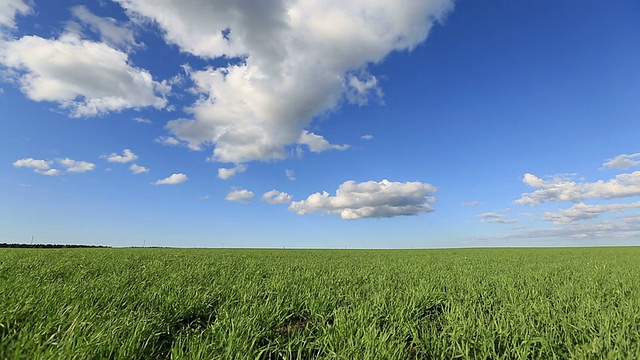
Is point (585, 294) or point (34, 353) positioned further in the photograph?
point (585, 294)

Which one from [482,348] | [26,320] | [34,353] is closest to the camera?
[34,353]

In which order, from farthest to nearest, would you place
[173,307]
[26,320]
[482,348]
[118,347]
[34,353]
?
[173,307], [26,320], [482,348], [118,347], [34,353]

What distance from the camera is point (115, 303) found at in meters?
5.67

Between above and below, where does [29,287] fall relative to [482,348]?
above

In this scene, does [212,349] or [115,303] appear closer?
[212,349]

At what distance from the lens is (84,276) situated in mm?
8742

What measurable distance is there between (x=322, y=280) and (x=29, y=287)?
21.3ft

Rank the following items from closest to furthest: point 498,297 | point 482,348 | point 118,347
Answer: point 118,347, point 482,348, point 498,297

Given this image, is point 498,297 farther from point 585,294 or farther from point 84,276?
point 84,276

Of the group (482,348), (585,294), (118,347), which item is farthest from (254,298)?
(585,294)

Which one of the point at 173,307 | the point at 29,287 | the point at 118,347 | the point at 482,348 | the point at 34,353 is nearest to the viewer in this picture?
the point at 34,353

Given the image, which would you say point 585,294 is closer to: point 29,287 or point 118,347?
point 118,347

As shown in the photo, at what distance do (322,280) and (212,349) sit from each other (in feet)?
18.6

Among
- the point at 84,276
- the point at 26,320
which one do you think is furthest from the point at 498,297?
the point at 84,276
